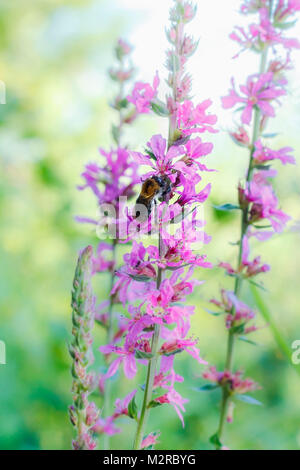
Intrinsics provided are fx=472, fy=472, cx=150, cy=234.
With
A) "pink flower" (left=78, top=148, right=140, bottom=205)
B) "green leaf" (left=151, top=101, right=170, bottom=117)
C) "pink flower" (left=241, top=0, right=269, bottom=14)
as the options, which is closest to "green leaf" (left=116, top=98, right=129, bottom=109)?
"pink flower" (left=78, top=148, right=140, bottom=205)

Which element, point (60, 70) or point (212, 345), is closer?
point (212, 345)

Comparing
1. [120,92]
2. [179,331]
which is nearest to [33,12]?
[120,92]

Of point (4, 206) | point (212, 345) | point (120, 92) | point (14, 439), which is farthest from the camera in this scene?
point (4, 206)

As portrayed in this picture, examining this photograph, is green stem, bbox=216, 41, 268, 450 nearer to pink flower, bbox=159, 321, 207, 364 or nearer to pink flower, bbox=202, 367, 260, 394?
pink flower, bbox=202, 367, 260, 394

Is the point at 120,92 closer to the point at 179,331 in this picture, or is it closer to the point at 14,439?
the point at 179,331

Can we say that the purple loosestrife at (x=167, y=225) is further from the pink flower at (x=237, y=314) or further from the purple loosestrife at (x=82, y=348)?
the pink flower at (x=237, y=314)
